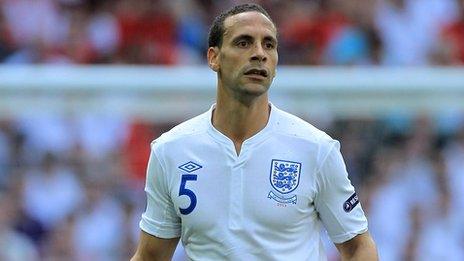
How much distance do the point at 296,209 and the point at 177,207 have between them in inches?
18.1

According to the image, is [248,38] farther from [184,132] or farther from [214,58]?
[184,132]

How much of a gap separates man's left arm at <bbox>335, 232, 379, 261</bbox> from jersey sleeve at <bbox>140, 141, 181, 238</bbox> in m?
0.65

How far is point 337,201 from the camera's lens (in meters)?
5.02

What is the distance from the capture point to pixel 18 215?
934cm

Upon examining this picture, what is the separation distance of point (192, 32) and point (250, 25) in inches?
227

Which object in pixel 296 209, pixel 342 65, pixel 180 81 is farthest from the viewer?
pixel 342 65

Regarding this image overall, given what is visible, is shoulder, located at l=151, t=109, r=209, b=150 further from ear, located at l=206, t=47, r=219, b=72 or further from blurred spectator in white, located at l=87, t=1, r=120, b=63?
blurred spectator in white, located at l=87, t=1, r=120, b=63

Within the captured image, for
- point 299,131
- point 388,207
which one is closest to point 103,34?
point 388,207

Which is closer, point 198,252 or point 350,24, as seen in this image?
point 198,252

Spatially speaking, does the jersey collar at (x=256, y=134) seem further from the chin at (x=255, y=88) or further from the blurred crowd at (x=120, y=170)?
the blurred crowd at (x=120, y=170)

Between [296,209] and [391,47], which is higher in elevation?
[296,209]

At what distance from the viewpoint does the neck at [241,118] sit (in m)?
5.11

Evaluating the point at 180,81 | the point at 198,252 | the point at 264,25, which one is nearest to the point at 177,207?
the point at 198,252

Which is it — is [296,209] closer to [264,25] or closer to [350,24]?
[264,25]
